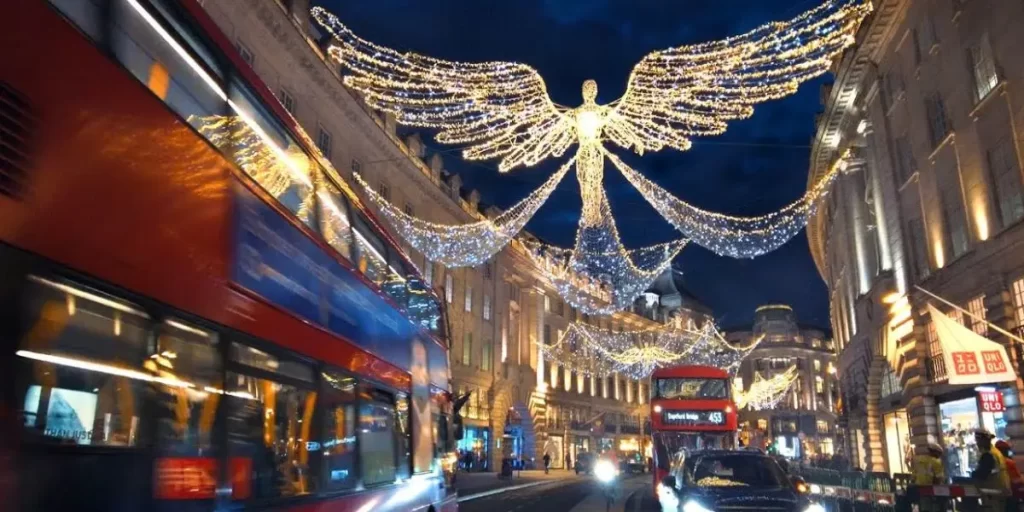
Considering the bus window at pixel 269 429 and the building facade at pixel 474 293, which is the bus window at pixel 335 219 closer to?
the bus window at pixel 269 429

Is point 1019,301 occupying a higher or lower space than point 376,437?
higher

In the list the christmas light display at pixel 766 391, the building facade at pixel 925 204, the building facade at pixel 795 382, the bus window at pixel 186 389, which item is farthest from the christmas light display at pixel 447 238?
the building facade at pixel 795 382

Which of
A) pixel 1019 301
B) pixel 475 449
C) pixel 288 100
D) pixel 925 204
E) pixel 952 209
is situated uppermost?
pixel 288 100

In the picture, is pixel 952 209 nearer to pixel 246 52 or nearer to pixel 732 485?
pixel 732 485

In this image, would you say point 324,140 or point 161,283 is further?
point 324,140


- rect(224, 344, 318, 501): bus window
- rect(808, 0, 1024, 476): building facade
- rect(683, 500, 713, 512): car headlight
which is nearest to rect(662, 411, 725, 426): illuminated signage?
rect(808, 0, 1024, 476): building facade

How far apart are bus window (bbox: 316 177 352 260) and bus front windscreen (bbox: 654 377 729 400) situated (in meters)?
15.4

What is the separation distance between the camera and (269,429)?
5.45 m

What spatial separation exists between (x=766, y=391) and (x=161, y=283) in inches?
3006

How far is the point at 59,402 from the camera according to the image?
137 inches

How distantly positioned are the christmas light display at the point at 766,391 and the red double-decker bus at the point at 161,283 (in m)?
64.8

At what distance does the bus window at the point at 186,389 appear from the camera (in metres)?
4.18

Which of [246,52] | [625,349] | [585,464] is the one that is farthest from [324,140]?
[625,349]

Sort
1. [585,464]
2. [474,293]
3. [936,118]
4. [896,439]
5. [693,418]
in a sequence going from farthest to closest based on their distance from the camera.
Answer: [585,464], [474,293], [896,439], [693,418], [936,118]
